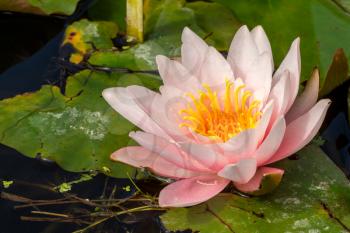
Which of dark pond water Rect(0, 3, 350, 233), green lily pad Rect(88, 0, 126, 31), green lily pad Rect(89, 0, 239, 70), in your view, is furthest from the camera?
green lily pad Rect(88, 0, 126, 31)

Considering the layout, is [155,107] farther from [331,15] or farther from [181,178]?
[331,15]

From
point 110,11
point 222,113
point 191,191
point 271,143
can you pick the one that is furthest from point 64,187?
point 110,11

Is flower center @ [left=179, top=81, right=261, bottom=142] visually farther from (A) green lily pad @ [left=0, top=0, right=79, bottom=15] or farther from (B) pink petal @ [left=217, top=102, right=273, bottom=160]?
(A) green lily pad @ [left=0, top=0, right=79, bottom=15]

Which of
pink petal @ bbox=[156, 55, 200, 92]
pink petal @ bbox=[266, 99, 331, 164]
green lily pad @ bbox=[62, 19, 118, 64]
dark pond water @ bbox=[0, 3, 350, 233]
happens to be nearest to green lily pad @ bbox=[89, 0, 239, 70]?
green lily pad @ bbox=[62, 19, 118, 64]

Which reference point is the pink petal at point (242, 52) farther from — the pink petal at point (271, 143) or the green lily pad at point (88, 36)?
the green lily pad at point (88, 36)

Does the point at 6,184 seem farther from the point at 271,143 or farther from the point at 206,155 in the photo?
the point at 271,143

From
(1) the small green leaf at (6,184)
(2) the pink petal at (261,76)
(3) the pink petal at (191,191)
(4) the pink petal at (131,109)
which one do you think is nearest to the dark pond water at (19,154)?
(1) the small green leaf at (6,184)
